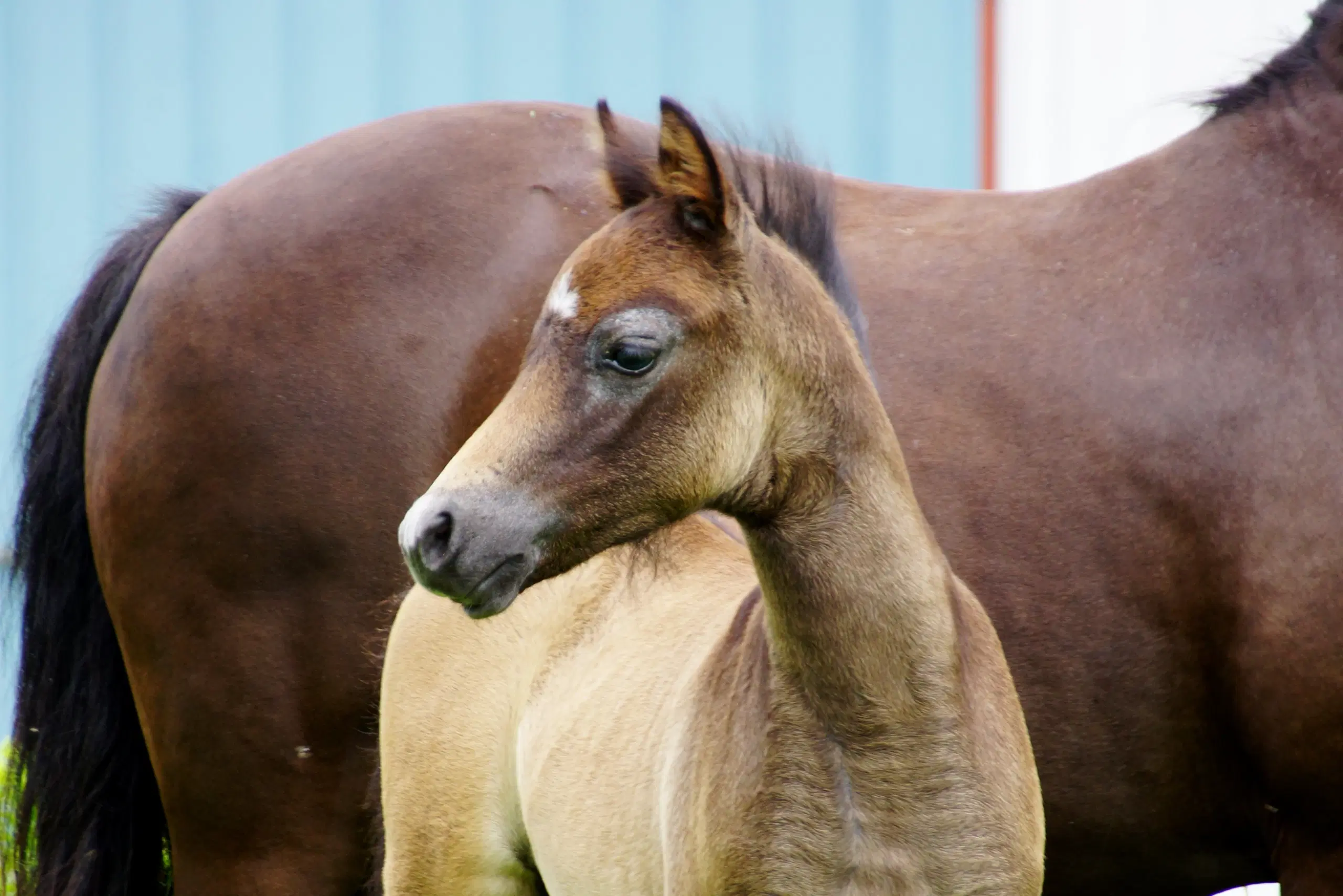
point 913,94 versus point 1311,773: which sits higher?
point 913,94

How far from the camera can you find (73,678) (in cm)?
330

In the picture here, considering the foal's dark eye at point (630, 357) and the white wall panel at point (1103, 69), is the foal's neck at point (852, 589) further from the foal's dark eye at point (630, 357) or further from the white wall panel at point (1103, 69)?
the white wall panel at point (1103, 69)

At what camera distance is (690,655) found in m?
2.46

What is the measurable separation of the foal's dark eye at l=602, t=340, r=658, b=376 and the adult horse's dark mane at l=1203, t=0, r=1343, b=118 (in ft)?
5.43

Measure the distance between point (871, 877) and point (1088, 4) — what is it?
4.12 meters

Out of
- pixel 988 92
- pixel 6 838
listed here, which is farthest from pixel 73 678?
pixel 988 92

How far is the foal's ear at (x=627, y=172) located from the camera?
2.18 metres

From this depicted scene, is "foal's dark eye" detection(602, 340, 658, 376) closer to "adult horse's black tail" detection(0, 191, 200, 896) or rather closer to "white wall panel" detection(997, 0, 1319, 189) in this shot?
"adult horse's black tail" detection(0, 191, 200, 896)

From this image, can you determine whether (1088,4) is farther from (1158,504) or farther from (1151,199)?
(1158,504)

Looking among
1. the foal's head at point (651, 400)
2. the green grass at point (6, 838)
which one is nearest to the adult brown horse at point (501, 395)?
the green grass at point (6, 838)

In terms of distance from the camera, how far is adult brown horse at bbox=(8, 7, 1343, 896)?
2752mm

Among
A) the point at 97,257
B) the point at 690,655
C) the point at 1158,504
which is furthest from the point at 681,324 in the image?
the point at 97,257

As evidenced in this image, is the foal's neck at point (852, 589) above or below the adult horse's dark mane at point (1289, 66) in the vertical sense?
below

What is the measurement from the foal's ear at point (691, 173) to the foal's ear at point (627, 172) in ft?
0.23
